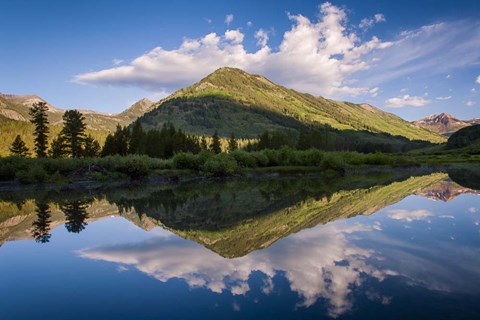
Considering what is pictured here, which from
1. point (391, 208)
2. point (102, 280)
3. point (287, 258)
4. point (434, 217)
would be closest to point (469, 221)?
point (434, 217)

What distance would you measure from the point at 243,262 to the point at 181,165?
5691 centimetres

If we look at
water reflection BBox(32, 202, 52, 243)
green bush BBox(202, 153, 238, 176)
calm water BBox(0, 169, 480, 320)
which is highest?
green bush BBox(202, 153, 238, 176)

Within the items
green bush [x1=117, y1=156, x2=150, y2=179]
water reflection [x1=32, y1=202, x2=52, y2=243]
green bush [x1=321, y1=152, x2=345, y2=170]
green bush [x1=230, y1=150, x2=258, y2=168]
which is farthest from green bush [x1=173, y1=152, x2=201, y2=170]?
water reflection [x1=32, y1=202, x2=52, y2=243]

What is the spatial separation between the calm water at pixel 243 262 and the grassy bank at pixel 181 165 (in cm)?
2242

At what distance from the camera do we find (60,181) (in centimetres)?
5178

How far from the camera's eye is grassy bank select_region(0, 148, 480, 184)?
169ft

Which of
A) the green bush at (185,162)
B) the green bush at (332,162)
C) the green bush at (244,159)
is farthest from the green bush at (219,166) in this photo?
the green bush at (332,162)

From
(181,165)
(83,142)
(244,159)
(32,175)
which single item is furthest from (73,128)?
(244,159)

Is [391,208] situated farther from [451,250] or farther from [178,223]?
[178,223]

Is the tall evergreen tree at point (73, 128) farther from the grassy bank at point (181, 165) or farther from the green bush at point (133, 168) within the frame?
the green bush at point (133, 168)

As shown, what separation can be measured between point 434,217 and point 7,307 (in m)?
25.7

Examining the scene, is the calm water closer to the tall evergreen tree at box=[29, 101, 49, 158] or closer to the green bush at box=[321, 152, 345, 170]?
the tall evergreen tree at box=[29, 101, 49, 158]

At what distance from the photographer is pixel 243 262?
1562 cm

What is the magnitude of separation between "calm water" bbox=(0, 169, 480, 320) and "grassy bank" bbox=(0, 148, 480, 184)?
22422mm
